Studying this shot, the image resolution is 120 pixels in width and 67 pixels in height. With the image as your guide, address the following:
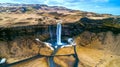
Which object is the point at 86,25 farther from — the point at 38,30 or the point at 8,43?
the point at 8,43

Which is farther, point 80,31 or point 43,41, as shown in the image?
point 80,31

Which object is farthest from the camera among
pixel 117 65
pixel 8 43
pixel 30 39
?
pixel 30 39

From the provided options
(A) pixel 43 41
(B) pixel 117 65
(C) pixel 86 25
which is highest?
(C) pixel 86 25

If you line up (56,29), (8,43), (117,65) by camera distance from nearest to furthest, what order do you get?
(117,65) < (8,43) < (56,29)

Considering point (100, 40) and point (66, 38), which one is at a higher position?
point (66, 38)

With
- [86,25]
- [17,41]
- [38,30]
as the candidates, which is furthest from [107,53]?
[17,41]

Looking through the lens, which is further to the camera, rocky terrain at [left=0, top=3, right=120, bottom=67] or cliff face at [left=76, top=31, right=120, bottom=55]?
cliff face at [left=76, top=31, right=120, bottom=55]

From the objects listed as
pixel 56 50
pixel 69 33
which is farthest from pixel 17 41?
pixel 69 33

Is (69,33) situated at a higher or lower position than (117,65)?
higher

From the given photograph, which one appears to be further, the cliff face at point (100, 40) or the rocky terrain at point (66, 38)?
the cliff face at point (100, 40)

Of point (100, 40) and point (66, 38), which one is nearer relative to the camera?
point (100, 40)
